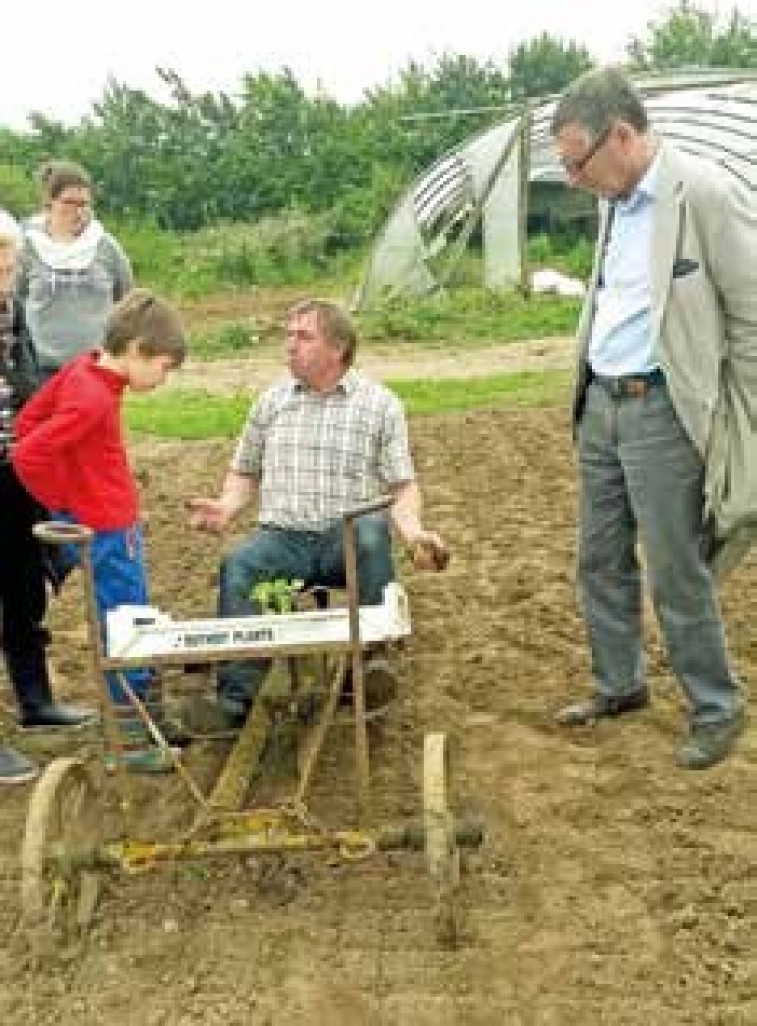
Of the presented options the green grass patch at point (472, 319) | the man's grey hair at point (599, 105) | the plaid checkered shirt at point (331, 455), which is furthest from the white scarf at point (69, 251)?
the green grass patch at point (472, 319)

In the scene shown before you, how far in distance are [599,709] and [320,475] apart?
1204 mm

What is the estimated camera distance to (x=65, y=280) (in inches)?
287

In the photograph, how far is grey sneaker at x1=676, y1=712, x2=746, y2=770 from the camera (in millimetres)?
5125

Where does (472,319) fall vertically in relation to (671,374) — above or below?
below

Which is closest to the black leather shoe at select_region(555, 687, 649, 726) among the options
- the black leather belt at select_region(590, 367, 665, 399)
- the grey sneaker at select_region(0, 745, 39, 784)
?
the black leather belt at select_region(590, 367, 665, 399)

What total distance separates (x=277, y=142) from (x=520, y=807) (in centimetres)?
2492

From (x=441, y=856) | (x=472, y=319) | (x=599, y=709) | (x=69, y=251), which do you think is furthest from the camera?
(x=472, y=319)

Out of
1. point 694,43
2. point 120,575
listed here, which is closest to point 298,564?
point 120,575

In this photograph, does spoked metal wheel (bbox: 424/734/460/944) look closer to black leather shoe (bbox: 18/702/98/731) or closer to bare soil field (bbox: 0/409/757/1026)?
bare soil field (bbox: 0/409/757/1026)

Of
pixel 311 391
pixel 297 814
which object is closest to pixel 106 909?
pixel 297 814

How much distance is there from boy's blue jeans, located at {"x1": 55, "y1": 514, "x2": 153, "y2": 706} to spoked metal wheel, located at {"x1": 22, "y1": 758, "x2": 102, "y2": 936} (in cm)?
82

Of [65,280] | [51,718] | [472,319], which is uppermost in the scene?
[65,280]

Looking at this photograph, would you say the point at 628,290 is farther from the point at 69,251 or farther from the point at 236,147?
the point at 236,147

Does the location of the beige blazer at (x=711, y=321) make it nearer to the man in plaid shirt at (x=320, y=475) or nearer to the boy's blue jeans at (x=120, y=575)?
the man in plaid shirt at (x=320, y=475)
